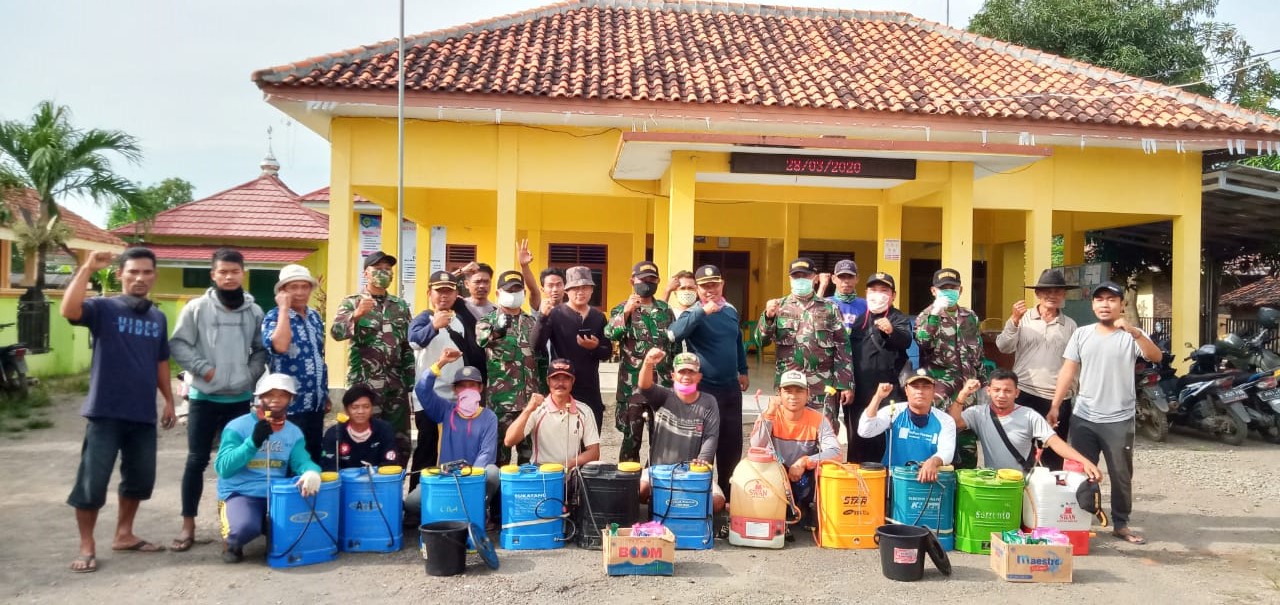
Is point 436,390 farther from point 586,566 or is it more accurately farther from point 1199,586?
point 1199,586

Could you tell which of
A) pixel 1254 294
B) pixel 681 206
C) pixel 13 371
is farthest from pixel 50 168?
pixel 1254 294

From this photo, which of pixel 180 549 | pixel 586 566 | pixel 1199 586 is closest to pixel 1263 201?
pixel 1199 586

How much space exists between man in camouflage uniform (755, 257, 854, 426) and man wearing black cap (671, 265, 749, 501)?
1.15 ft

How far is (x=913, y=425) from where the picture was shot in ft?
18.4

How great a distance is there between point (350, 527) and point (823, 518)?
2961 millimetres

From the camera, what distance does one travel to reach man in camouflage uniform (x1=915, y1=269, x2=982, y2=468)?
6.31 metres

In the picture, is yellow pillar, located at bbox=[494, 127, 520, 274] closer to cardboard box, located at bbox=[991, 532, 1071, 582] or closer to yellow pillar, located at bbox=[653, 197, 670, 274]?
yellow pillar, located at bbox=[653, 197, 670, 274]

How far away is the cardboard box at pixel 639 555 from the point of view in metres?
4.78

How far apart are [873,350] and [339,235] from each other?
6652 mm

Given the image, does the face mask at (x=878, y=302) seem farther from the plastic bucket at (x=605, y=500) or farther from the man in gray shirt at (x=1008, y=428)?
the plastic bucket at (x=605, y=500)

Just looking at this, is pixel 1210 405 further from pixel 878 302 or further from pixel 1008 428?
pixel 878 302

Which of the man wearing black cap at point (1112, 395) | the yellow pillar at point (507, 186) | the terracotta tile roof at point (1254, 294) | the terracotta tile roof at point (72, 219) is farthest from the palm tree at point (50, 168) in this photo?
the terracotta tile roof at point (1254, 294)

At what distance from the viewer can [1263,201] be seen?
36.9 feet

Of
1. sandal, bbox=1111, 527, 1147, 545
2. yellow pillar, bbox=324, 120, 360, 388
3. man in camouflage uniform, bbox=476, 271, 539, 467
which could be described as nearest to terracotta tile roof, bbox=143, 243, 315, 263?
yellow pillar, bbox=324, 120, 360, 388
